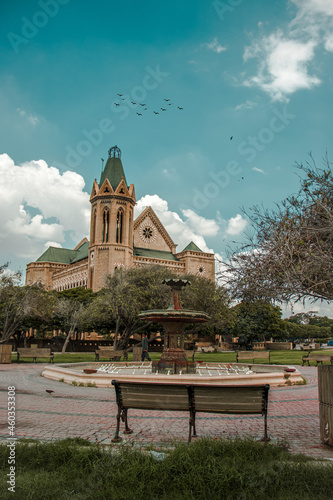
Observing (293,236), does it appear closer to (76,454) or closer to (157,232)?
(76,454)

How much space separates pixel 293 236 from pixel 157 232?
7925 cm

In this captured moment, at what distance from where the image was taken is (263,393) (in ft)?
19.7

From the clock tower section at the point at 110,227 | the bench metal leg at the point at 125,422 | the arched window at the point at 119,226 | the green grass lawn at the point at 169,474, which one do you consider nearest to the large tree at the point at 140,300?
the bench metal leg at the point at 125,422

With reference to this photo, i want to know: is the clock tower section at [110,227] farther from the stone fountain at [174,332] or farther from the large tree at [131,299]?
the stone fountain at [174,332]

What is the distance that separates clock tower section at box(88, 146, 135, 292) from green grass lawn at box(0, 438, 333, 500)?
67.7 meters

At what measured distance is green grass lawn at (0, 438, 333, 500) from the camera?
4070 millimetres

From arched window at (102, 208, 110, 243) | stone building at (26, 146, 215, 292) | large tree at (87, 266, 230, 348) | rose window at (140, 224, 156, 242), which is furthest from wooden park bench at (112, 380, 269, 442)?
rose window at (140, 224, 156, 242)

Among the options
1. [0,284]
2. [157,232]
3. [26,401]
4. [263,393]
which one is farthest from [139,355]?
[157,232]

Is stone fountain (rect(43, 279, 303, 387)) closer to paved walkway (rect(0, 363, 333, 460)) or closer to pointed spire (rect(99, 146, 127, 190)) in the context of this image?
paved walkway (rect(0, 363, 333, 460))

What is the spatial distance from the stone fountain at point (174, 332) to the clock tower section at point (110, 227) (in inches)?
2214

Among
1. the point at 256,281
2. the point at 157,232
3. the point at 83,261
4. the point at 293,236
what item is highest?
the point at 157,232

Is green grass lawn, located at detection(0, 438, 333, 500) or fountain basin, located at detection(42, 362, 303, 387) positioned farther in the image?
fountain basin, located at detection(42, 362, 303, 387)

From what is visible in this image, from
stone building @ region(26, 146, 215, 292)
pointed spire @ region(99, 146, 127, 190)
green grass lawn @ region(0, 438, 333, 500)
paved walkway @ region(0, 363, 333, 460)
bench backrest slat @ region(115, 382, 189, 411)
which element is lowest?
paved walkway @ region(0, 363, 333, 460)

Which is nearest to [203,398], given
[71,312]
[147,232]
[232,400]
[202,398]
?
[202,398]
